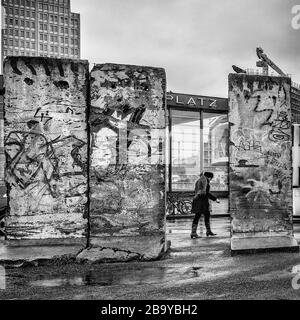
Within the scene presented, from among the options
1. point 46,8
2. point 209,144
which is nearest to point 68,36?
point 46,8

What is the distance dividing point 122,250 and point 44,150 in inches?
85.0

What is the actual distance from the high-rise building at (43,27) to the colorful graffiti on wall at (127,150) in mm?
173699

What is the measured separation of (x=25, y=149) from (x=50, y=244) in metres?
1.66

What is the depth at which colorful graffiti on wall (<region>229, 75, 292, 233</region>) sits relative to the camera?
8.70 meters

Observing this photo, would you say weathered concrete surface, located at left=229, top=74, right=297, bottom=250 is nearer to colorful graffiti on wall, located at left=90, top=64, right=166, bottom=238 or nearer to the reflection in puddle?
colorful graffiti on wall, located at left=90, top=64, right=166, bottom=238

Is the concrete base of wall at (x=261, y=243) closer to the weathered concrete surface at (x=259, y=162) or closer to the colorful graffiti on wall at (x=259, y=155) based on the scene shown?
the weathered concrete surface at (x=259, y=162)

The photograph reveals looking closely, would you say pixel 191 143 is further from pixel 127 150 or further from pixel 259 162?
pixel 127 150

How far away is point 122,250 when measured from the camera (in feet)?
26.3

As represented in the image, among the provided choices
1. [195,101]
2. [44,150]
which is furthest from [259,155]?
[195,101]

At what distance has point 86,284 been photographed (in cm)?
620

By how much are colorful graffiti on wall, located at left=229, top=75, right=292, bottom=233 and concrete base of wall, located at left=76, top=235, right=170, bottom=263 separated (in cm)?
155

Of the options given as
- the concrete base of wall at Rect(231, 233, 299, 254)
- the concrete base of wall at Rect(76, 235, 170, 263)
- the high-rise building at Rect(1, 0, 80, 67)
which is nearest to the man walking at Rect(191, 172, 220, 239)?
the concrete base of wall at Rect(231, 233, 299, 254)

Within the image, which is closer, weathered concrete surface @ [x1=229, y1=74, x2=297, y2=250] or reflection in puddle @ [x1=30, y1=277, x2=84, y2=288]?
reflection in puddle @ [x1=30, y1=277, x2=84, y2=288]

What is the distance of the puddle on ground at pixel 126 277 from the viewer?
6254mm
